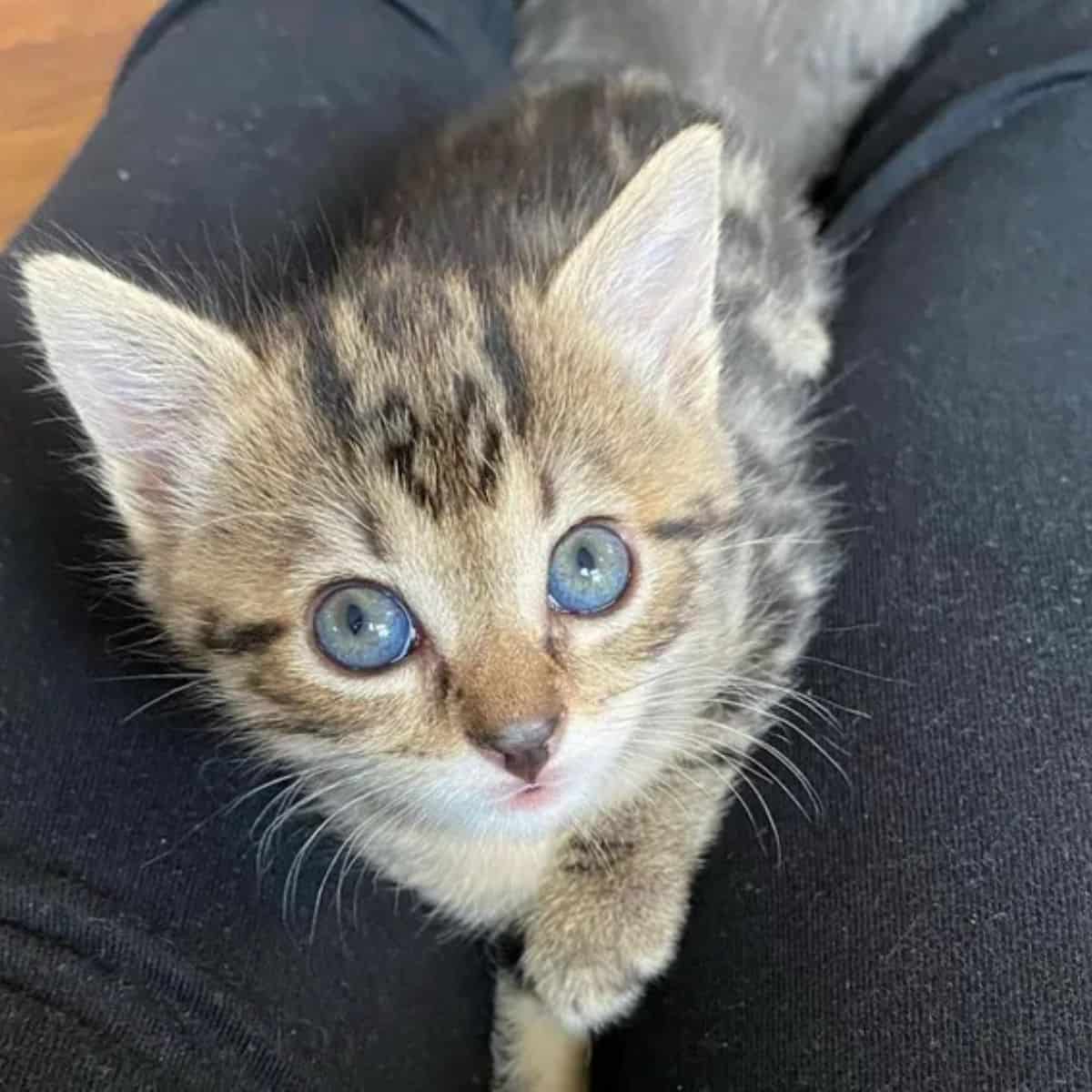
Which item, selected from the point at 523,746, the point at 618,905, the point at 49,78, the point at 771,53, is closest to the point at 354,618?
the point at 523,746

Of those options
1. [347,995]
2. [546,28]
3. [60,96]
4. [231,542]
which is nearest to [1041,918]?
[347,995]

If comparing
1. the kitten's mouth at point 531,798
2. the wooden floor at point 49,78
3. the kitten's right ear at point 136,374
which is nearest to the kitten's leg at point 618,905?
the kitten's mouth at point 531,798

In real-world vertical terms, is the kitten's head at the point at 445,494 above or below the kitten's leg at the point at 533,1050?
above

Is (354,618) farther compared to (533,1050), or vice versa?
(533,1050)

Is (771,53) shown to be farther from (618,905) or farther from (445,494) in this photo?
(618,905)

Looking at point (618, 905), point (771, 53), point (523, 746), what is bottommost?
point (618, 905)

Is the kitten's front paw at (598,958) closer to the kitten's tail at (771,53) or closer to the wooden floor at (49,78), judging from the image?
the kitten's tail at (771,53)
